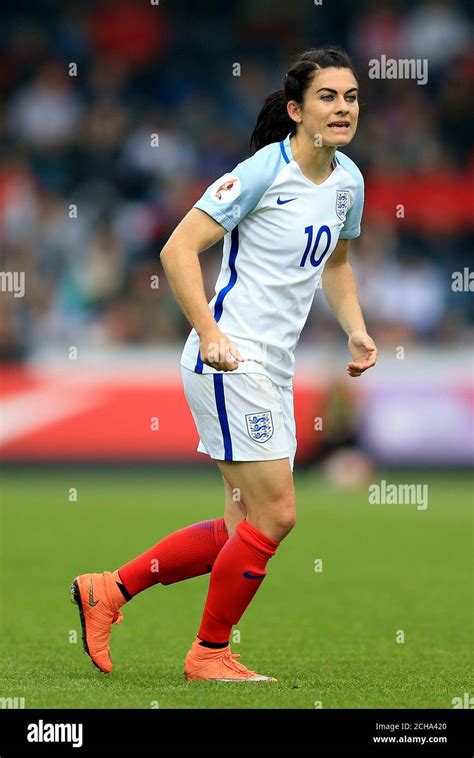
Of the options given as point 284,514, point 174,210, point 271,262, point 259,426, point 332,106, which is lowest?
point 284,514

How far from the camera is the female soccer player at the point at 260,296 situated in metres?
5.20

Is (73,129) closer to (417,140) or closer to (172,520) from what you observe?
(417,140)

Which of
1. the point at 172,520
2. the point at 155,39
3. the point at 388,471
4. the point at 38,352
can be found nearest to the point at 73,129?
the point at 155,39

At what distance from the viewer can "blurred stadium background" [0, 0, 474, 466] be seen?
15359 millimetres

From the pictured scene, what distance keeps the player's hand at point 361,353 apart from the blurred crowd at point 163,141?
9.85 m

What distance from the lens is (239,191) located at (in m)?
5.18

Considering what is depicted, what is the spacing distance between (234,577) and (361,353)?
105cm

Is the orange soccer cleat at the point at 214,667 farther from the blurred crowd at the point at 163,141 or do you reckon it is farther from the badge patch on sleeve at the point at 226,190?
the blurred crowd at the point at 163,141

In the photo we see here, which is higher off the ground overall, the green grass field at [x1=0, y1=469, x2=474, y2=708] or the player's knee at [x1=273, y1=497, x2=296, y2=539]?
the player's knee at [x1=273, y1=497, x2=296, y2=539]

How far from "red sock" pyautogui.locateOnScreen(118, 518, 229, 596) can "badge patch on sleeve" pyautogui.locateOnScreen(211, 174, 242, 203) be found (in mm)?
1388

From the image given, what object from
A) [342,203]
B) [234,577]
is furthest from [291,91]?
[234,577]

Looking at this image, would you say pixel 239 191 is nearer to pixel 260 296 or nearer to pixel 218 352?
pixel 260 296

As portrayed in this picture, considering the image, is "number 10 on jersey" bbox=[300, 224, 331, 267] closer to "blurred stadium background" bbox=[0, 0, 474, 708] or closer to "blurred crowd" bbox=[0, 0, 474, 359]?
"blurred stadium background" bbox=[0, 0, 474, 708]

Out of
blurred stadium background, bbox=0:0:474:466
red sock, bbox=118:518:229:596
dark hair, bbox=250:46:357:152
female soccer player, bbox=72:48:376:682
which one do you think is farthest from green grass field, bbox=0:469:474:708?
dark hair, bbox=250:46:357:152
